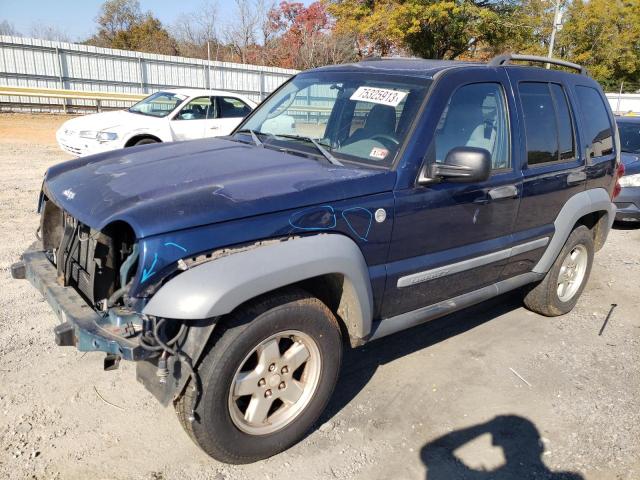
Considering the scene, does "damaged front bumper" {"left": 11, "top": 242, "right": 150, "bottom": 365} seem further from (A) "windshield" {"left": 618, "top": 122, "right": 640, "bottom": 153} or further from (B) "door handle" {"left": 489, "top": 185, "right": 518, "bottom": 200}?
(A) "windshield" {"left": 618, "top": 122, "right": 640, "bottom": 153}

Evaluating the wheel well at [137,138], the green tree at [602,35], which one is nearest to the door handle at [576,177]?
the wheel well at [137,138]

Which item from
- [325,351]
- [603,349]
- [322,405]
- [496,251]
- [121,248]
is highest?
[121,248]

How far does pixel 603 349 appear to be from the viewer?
4469 millimetres

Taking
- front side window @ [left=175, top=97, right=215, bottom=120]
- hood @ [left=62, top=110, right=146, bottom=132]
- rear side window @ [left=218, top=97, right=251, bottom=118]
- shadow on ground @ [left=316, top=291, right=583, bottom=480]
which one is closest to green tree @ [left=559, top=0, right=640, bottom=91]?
rear side window @ [left=218, top=97, right=251, bottom=118]

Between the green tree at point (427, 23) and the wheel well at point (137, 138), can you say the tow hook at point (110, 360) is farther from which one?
the green tree at point (427, 23)

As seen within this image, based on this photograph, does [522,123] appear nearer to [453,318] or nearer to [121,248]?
[453,318]

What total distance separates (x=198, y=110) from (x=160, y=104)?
76cm

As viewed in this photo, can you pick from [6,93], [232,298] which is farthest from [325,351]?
[6,93]

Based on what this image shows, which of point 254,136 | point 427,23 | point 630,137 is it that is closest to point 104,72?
point 427,23

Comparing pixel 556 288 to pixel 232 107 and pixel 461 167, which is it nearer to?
pixel 461 167

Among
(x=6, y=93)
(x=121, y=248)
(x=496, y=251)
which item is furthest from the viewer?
(x=6, y=93)

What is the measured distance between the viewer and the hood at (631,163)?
8.34m

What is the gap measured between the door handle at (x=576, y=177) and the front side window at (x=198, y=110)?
25.8 feet

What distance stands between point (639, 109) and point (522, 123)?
3009 centimetres
